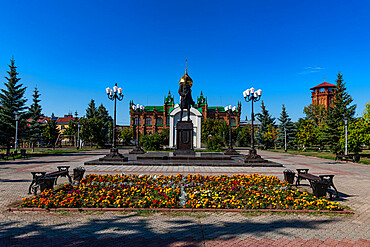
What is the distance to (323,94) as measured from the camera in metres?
75.7

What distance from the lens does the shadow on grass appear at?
13.3 ft

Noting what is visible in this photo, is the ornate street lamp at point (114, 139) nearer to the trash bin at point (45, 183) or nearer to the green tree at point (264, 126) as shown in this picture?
the trash bin at point (45, 183)

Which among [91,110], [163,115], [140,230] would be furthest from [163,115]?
[140,230]

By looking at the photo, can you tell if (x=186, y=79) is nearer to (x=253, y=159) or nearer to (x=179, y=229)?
(x=253, y=159)

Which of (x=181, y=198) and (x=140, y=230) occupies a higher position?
(x=181, y=198)

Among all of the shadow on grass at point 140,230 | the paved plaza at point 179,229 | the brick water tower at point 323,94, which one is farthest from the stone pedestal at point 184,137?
the brick water tower at point 323,94

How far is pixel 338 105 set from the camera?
31.0 m

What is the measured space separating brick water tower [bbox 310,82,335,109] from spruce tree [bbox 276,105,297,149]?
122ft

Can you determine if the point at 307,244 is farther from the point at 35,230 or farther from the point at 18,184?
the point at 18,184

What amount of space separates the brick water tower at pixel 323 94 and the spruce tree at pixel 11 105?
80805 millimetres

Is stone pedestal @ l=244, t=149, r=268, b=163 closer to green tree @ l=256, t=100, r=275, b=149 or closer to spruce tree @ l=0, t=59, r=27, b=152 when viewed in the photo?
spruce tree @ l=0, t=59, r=27, b=152

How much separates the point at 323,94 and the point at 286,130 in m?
43.3

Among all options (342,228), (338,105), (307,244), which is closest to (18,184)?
(307,244)

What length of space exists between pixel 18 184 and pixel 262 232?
9.63 metres
